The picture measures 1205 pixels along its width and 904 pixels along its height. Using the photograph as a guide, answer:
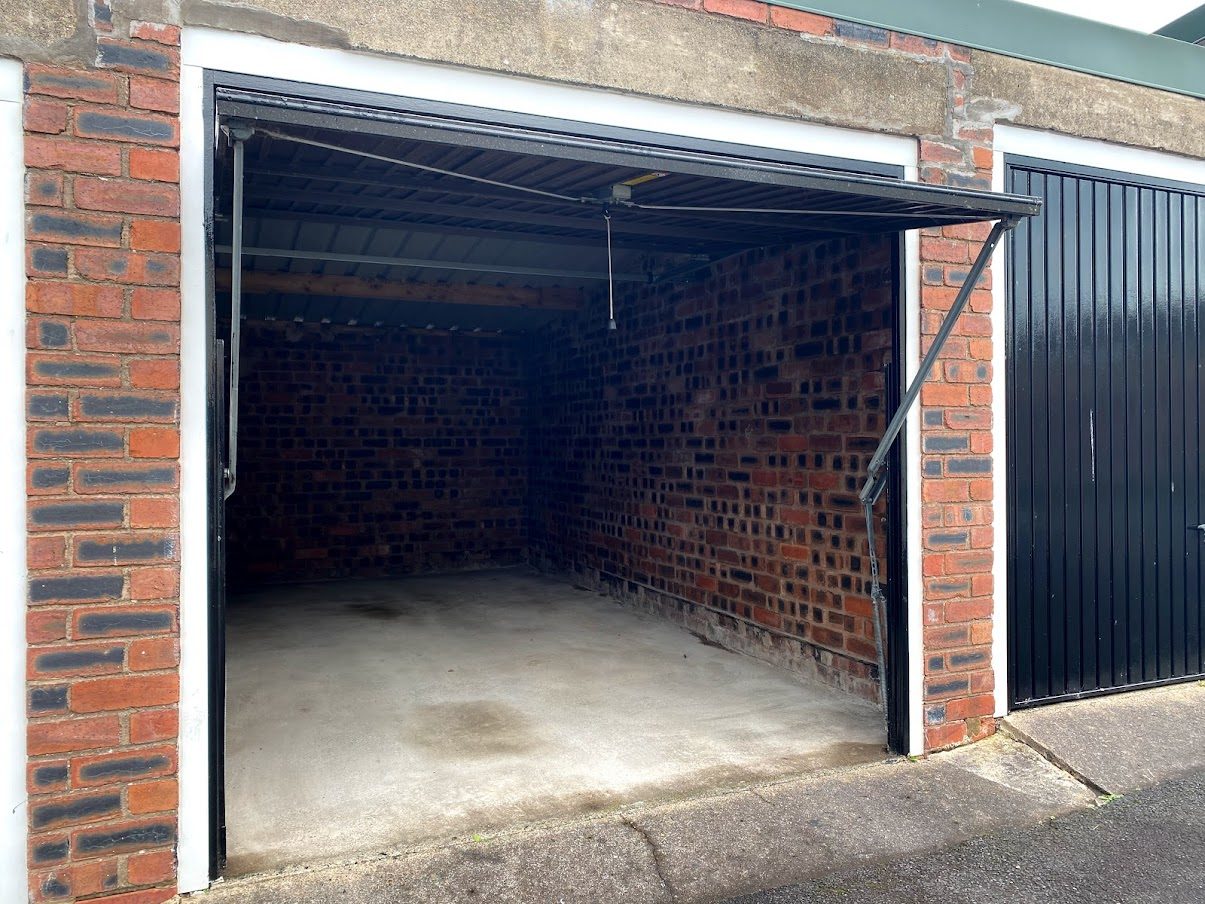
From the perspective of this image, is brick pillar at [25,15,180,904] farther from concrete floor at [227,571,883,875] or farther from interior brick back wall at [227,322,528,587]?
interior brick back wall at [227,322,528,587]

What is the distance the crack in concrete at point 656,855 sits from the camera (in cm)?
301

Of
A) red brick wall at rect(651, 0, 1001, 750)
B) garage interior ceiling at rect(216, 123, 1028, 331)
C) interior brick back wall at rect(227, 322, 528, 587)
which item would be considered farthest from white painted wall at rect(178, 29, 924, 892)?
interior brick back wall at rect(227, 322, 528, 587)

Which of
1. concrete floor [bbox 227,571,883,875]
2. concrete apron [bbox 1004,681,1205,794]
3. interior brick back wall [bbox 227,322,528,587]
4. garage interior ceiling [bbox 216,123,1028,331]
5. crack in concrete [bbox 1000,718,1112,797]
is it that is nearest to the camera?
garage interior ceiling [bbox 216,123,1028,331]

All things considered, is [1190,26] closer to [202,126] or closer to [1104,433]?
[1104,433]

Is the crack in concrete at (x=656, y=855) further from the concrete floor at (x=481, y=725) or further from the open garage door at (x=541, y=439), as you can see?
the open garage door at (x=541, y=439)

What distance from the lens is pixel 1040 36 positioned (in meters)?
4.48

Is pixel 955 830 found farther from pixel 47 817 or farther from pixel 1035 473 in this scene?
pixel 47 817

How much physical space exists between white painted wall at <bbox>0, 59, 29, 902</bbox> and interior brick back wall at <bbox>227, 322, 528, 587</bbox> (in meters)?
6.56

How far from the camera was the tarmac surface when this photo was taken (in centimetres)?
300

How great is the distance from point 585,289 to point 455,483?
113 inches

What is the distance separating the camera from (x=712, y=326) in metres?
6.51

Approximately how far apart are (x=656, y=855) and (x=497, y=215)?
3.16m

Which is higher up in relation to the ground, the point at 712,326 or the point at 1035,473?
the point at 712,326

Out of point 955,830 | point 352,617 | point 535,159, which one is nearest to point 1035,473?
point 955,830
